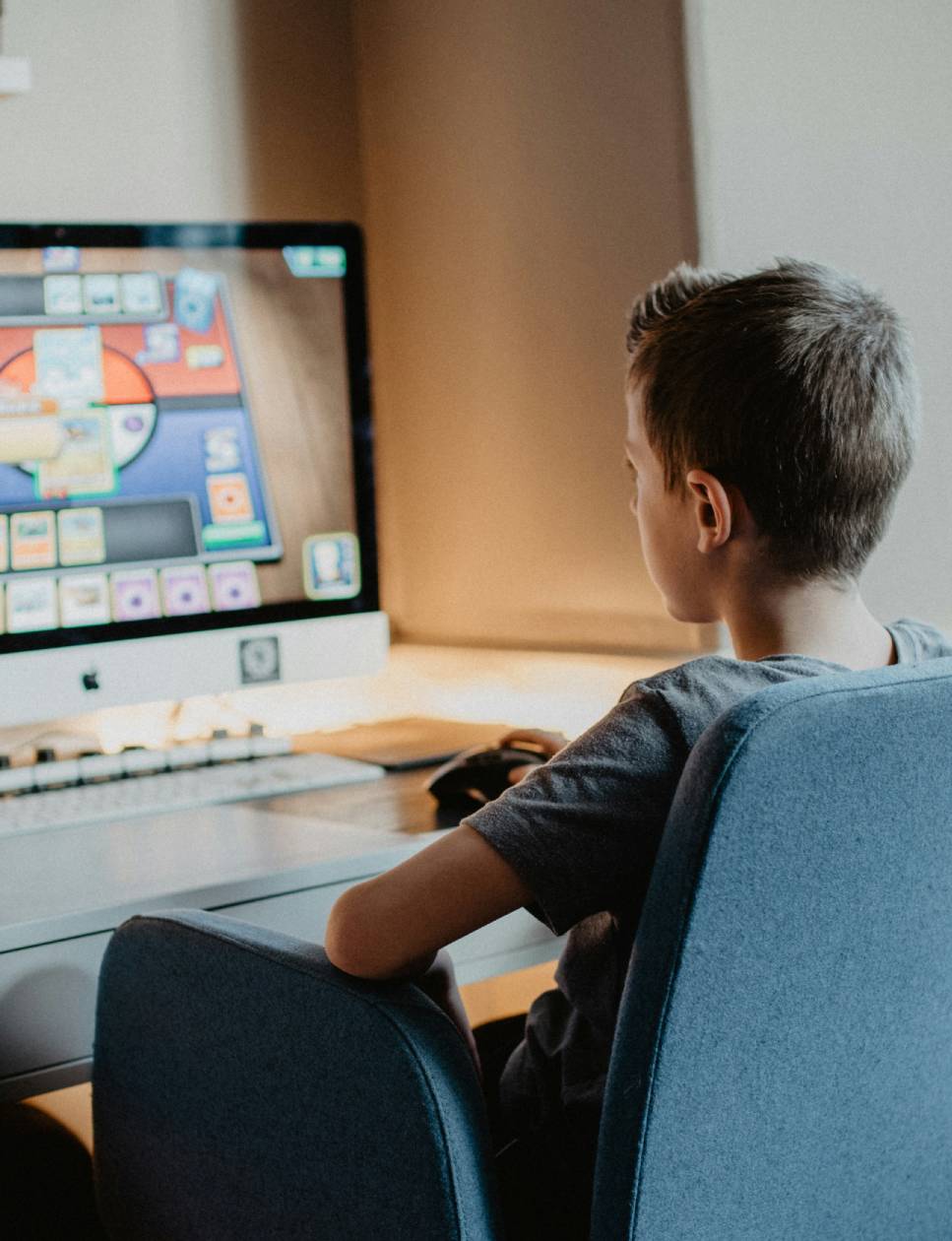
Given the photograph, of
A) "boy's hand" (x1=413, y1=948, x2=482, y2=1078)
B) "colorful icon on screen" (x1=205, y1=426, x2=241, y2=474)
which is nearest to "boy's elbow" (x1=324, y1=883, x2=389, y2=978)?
"boy's hand" (x1=413, y1=948, x2=482, y2=1078)

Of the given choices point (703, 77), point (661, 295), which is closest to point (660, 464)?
point (661, 295)

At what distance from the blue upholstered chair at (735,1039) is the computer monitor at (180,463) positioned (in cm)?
69

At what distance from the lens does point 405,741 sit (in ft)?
5.49

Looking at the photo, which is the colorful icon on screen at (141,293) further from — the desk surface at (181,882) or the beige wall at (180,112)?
the desk surface at (181,882)

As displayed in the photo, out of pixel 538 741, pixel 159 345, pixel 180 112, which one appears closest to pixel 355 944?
pixel 538 741

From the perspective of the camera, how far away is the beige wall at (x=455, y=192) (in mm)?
1562

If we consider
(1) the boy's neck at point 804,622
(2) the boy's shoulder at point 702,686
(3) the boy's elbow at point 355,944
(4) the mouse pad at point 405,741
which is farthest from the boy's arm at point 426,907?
(4) the mouse pad at point 405,741

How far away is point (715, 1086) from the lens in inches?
25.8

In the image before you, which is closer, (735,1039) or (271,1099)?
(735,1039)

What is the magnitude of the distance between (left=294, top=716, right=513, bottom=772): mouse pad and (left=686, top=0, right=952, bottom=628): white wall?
1.61 feet

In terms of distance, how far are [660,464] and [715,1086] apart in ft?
1.41

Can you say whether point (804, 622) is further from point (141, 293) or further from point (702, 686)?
point (141, 293)

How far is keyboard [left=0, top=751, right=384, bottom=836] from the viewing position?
1291 mm

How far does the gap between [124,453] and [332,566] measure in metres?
0.27
